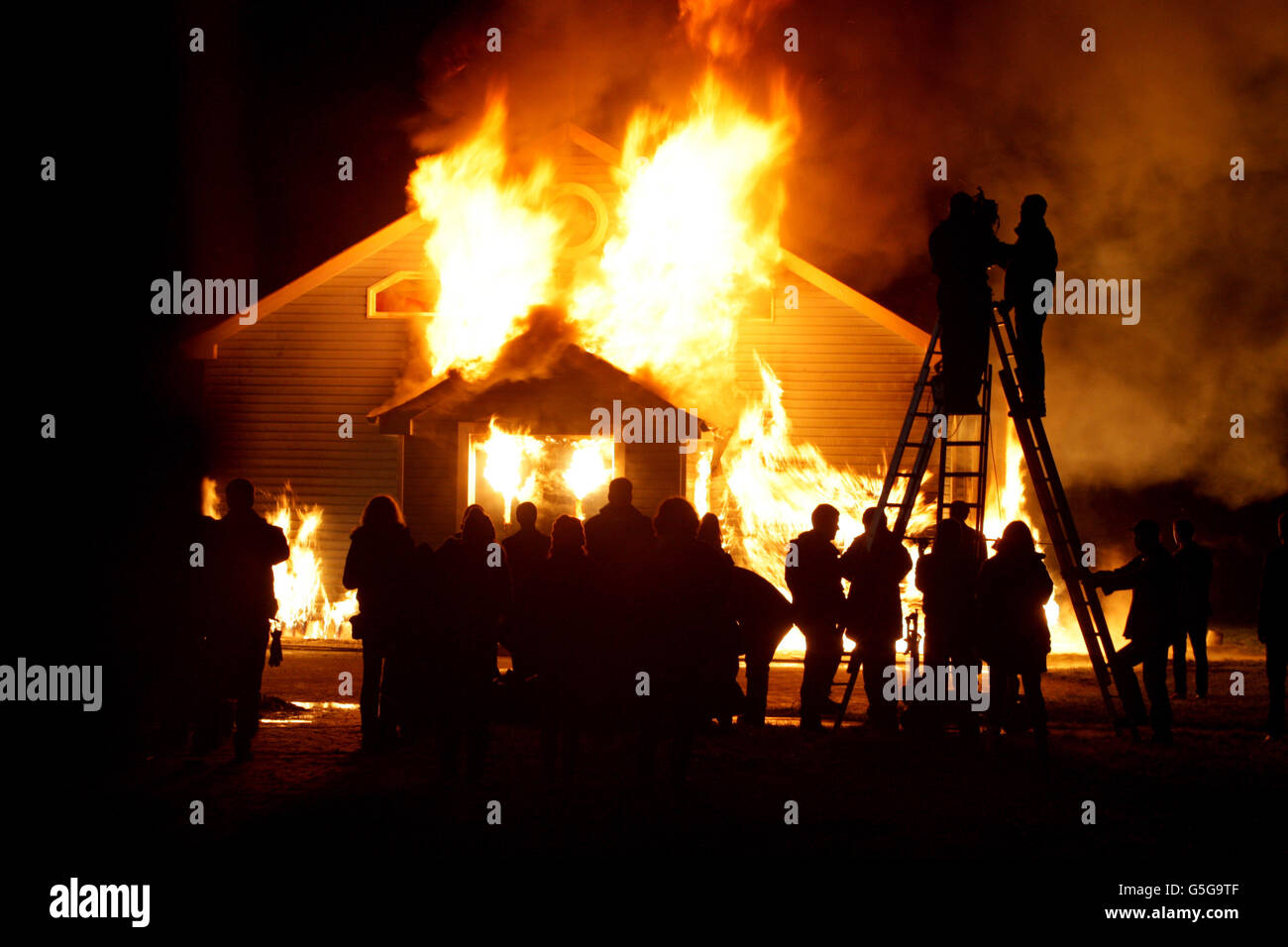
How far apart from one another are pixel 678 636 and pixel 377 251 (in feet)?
39.0

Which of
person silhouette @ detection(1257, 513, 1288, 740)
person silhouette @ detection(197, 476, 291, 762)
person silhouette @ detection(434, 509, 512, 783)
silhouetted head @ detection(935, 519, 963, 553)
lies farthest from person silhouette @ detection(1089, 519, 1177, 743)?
person silhouette @ detection(197, 476, 291, 762)

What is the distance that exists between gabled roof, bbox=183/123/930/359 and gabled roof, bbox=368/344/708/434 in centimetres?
323

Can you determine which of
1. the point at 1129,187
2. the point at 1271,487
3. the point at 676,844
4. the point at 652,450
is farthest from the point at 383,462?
the point at 1271,487

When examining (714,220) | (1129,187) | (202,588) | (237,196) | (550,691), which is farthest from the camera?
(237,196)

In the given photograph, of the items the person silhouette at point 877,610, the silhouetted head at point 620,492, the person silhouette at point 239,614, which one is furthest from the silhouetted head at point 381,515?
the person silhouette at point 877,610

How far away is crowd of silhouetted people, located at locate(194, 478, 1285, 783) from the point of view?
261 inches

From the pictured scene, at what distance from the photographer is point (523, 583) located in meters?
7.05

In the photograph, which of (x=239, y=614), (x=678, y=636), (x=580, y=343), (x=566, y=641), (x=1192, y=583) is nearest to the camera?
(x=678, y=636)

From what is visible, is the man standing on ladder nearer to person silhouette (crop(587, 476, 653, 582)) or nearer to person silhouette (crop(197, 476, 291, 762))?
person silhouette (crop(587, 476, 653, 582))

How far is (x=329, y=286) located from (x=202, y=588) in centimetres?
1026

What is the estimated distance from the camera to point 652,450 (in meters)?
15.0

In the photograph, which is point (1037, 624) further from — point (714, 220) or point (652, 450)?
point (714, 220)

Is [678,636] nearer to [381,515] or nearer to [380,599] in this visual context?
[380,599]

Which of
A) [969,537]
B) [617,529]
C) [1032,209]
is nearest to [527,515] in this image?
[617,529]
